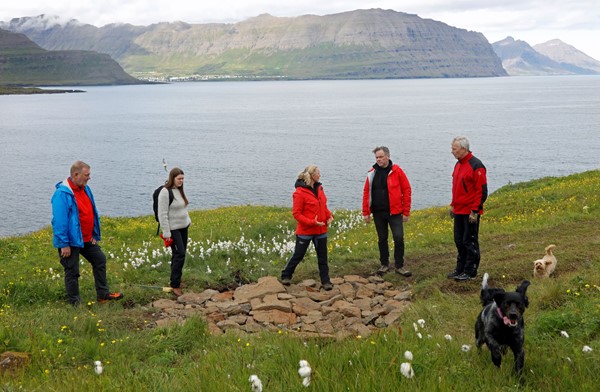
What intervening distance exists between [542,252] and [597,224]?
3.97 metres

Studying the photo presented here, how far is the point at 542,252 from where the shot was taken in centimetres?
1352

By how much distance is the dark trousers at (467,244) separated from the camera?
1196cm

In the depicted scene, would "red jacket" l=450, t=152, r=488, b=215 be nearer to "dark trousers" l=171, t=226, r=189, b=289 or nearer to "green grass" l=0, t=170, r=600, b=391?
"green grass" l=0, t=170, r=600, b=391

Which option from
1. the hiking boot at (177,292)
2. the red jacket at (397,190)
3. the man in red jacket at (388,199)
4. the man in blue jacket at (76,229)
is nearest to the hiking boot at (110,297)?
the man in blue jacket at (76,229)

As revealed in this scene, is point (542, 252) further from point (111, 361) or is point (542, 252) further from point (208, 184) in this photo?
point (208, 184)

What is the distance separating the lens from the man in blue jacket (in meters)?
10.8

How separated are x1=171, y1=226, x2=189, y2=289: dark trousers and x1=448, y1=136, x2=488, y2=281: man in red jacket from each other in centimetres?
601

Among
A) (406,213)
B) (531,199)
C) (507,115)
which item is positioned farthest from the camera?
(507,115)

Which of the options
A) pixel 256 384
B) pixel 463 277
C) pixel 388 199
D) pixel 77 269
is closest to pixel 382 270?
pixel 388 199

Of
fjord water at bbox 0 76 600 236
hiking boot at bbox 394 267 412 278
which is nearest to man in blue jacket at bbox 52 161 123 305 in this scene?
hiking boot at bbox 394 267 412 278

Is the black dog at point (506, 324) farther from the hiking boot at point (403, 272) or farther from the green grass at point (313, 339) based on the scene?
the hiking boot at point (403, 272)

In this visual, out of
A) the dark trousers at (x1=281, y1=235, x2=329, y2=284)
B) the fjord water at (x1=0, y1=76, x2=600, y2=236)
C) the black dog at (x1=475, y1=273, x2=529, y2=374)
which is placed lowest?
the fjord water at (x1=0, y1=76, x2=600, y2=236)

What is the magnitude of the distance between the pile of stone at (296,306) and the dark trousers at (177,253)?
559 mm

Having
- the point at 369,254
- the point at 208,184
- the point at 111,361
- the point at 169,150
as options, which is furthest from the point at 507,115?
the point at 111,361
